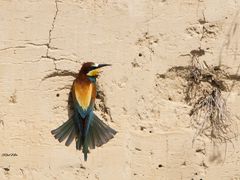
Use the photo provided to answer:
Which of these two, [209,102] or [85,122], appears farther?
[209,102]

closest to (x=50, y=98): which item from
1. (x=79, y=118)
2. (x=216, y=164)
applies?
(x=79, y=118)

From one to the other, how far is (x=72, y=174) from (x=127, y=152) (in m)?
0.25

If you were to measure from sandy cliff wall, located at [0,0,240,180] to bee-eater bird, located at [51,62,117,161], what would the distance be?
5 centimetres

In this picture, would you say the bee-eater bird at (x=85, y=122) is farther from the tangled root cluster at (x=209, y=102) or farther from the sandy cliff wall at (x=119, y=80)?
the tangled root cluster at (x=209, y=102)

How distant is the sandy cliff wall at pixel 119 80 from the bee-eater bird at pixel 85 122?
0.15ft

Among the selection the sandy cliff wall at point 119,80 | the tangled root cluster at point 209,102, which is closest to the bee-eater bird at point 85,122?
the sandy cliff wall at point 119,80

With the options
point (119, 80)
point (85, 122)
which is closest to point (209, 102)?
point (119, 80)

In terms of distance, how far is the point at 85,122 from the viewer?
3658 mm

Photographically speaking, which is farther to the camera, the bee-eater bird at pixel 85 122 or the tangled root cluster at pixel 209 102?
the tangled root cluster at pixel 209 102

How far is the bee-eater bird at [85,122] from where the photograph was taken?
3666mm

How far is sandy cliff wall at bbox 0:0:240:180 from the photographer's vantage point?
371 cm

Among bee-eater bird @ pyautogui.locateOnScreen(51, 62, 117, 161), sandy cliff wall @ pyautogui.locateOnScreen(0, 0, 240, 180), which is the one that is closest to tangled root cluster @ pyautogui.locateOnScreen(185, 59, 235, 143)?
sandy cliff wall @ pyautogui.locateOnScreen(0, 0, 240, 180)

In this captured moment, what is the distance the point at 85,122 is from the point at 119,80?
248mm

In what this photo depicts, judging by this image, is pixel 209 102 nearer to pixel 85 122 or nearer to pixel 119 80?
pixel 119 80
